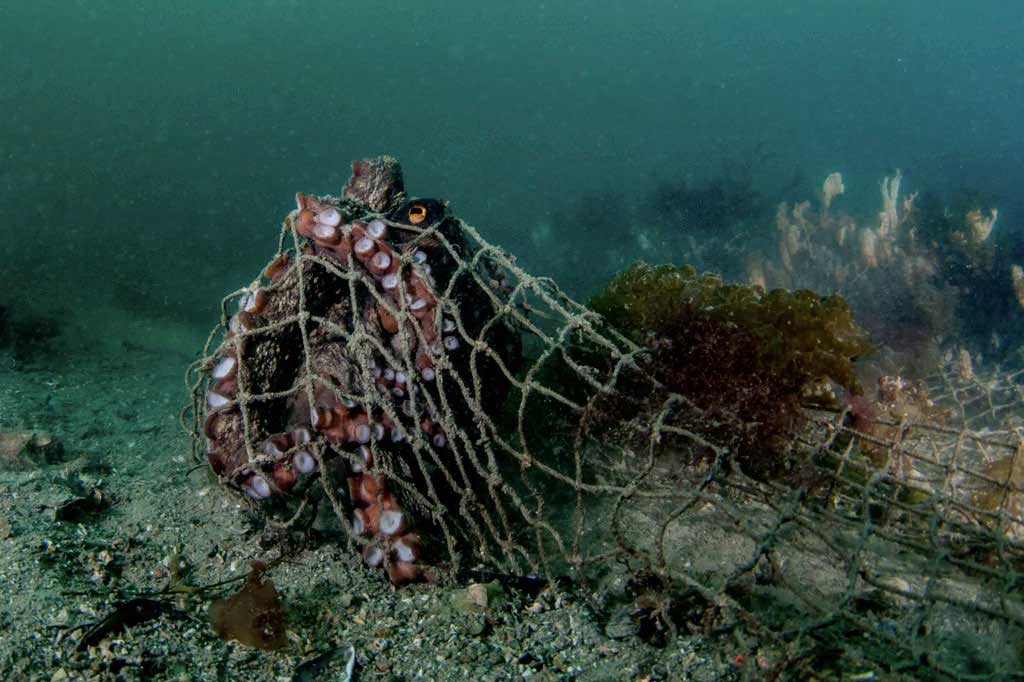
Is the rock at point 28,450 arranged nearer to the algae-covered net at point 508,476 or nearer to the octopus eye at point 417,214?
the algae-covered net at point 508,476

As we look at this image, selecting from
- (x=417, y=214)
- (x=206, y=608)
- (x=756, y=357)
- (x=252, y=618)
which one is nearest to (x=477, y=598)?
(x=252, y=618)

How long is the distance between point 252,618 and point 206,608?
0.29 metres

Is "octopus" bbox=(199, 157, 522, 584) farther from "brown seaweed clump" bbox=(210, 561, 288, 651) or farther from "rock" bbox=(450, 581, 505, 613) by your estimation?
"brown seaweed clump" bbox=(210, 561, 288, 651)

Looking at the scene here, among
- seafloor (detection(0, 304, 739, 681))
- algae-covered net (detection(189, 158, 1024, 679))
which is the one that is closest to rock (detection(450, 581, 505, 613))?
seafloor (detection(0, 304, 739, 681))

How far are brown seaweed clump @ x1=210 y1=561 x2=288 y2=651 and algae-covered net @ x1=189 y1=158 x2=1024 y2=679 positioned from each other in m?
0.48

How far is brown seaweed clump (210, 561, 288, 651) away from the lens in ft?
8.32

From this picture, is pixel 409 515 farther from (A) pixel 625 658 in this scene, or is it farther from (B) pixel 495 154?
(B) pixel 495 154

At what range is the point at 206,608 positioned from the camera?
2.70 meters

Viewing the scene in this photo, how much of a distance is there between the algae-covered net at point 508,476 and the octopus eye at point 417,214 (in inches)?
0.6

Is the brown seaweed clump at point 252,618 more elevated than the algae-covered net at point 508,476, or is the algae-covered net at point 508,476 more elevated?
the algae-covered net at point 508,476

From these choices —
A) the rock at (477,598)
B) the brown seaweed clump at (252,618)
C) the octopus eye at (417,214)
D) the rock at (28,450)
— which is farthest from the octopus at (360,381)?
the rock at (28,450)

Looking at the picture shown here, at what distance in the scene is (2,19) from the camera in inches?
2453

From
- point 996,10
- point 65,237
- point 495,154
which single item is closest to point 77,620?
point 65,237

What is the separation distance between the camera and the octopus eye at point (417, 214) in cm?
369
